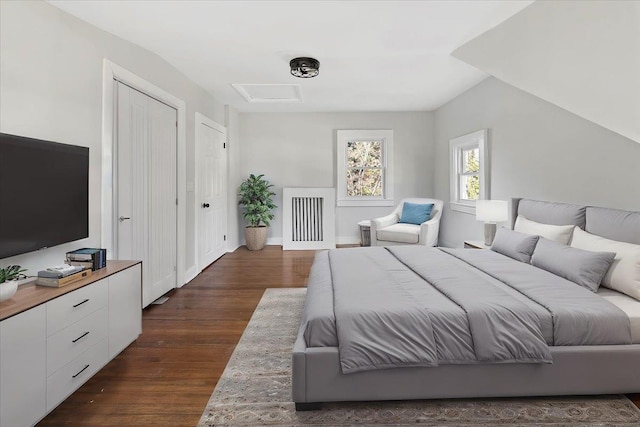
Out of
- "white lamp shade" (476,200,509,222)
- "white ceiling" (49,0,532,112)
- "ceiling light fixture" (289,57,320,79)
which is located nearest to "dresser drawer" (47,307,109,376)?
"white ceiling" (49,0,532,112)

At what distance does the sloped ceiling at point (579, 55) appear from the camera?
1.80 meters

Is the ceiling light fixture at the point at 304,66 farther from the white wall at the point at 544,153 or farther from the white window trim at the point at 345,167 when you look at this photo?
the white window trim at the point at 345,167

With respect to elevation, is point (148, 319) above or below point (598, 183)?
below

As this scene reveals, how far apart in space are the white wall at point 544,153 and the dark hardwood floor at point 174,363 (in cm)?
155

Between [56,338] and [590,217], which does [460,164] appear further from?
[56,338]

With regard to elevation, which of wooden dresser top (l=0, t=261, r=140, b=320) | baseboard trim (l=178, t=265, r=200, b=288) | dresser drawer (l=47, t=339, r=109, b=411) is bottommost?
dresser drawer (l=47, t=339, r=109, b=411)

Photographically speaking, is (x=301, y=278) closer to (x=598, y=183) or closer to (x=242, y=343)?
(x=242, y=343)

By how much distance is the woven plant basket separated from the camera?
19.6ft

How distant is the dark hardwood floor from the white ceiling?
2405mm

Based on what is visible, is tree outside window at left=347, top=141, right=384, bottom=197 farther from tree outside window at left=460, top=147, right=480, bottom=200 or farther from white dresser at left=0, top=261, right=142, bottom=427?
white dresser at left=0, top=261, right=142, bottom=427

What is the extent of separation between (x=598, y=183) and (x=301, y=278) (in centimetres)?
302

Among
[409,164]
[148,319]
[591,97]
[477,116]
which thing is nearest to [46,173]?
[148,319]

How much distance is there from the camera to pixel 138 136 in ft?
10.2

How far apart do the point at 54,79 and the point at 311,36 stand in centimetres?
196
